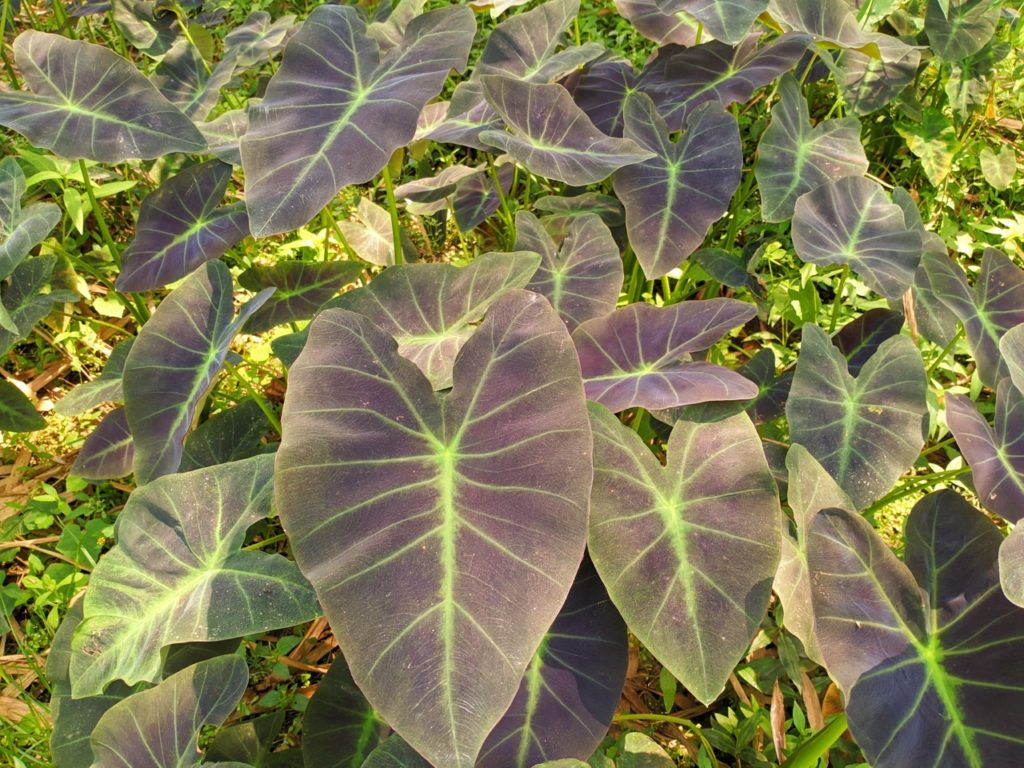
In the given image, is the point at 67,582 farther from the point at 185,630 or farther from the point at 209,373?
the point at 185,630

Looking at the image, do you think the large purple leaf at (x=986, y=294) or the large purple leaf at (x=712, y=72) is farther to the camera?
the large purple leaf at (x=712, y=72)

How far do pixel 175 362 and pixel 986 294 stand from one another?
171 centimetres

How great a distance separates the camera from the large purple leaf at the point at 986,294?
1710 millimetres

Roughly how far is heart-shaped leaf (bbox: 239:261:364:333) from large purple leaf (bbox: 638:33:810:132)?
0.95 m

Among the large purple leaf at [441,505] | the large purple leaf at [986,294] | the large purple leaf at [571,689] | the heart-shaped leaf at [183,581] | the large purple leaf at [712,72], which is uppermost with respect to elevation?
the large purple leaf at [712,72]

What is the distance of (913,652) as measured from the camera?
109cm

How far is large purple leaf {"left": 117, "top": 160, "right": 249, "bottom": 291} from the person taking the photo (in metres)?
1.92

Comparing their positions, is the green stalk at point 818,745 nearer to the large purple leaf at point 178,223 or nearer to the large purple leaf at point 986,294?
the large purple leaf at point 986,294

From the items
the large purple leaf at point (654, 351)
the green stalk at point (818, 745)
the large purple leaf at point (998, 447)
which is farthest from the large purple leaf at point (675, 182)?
the green stalk at point (818, 745)

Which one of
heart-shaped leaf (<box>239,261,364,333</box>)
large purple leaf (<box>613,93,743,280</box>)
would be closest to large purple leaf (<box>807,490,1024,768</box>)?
large purple leaf (<box>613,93,743,280</box>)

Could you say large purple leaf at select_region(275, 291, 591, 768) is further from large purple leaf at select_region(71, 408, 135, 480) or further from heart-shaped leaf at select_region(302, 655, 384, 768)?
large purple leaf at select_region(71, 408, 135, 480)

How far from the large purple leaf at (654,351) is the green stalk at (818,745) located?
0.52 metres

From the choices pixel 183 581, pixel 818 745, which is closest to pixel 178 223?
pixel 183 581

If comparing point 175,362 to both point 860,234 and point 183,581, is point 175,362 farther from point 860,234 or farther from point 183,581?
point 860,234
